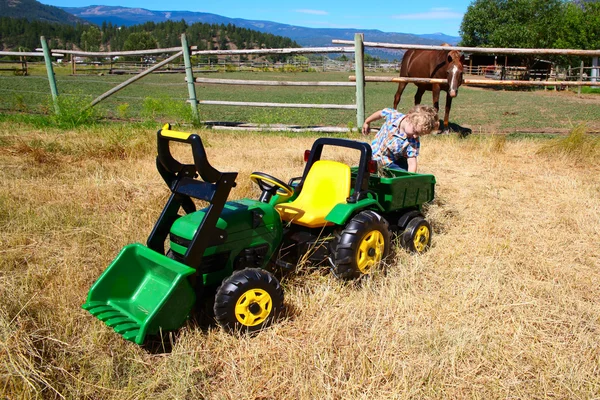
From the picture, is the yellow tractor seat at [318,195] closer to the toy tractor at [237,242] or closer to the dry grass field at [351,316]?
the toy tractor at [237,242]

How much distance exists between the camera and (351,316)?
2887 millimetres

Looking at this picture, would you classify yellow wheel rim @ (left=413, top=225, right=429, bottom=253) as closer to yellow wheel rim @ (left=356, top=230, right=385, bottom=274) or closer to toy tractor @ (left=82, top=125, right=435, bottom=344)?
toy tractor @ (left=82, top=125, right=435, bottom=344)

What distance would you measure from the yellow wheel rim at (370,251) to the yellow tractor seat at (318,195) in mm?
319

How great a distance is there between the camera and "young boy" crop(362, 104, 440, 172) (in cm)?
414

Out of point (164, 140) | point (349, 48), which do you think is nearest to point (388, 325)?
point (164, 140)

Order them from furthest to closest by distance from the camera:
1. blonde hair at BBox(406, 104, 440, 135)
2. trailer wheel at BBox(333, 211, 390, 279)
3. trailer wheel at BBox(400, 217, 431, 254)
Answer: blonde hair at BBox(406, 104, 440, 135)
trailer wheel at BBox(400, 217, 431, 254)
trailer wheel at BBox(333, 211, 390, 279)

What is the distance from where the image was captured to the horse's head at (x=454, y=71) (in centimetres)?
988

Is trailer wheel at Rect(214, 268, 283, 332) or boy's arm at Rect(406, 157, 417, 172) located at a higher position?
boy's arm at Rect(406, 157, 417, 172)

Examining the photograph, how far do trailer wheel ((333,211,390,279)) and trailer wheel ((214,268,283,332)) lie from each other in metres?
0.59

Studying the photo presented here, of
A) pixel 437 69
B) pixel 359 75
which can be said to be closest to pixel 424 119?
pixel 359 75

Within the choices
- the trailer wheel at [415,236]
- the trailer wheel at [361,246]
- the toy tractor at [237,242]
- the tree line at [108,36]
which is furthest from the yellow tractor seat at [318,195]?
the tree line at [108,36]

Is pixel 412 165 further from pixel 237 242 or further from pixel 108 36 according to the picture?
pixel 108 36

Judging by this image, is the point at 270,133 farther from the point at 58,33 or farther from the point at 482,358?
the point at 58,33

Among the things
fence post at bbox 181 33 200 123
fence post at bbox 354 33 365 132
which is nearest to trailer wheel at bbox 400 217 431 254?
fence post at bbox 354 33 365 132
